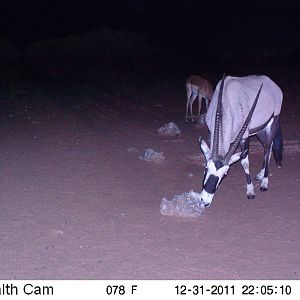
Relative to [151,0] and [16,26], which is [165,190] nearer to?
[16,26]

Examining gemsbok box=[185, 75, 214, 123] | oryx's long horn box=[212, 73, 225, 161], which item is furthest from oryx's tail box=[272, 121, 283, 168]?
gemsbok box=[185, 75, 214, 123]

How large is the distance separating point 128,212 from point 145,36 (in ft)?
108

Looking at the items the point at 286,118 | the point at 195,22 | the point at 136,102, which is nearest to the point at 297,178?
the point at 286,118

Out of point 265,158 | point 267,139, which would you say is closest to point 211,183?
point 265,158

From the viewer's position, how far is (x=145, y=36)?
39469 millimetres

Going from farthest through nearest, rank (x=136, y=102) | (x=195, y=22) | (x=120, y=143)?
(x=195, y=22) → (x=136, y=102) → (x=120, y=143)

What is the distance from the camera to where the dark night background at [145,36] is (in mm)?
28266

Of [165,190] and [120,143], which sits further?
[120,143]

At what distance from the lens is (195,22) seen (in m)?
45.5

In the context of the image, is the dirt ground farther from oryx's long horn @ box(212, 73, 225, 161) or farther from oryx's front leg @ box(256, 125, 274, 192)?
oryx's long horn @ box(212, 73, 225, 161)

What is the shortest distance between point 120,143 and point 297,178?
156 inches

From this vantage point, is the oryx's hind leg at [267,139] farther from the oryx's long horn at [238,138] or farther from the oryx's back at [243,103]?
the oryx's long horn at [238,138]

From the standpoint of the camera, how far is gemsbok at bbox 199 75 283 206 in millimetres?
7832

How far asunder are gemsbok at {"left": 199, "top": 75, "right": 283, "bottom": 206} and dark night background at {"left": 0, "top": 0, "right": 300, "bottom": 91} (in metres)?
14.0
